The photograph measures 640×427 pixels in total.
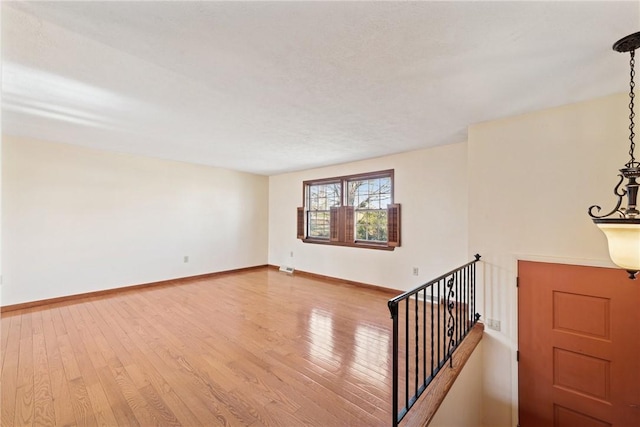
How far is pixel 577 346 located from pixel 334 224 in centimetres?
385

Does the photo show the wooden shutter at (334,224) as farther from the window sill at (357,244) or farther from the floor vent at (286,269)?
the floor vent at (286,269)

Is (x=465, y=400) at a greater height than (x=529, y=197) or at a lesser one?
lesser

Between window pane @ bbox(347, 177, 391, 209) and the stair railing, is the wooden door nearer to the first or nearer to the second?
the stair railing

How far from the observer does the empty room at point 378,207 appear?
154cm

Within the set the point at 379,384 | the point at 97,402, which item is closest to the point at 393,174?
the point at 379,384

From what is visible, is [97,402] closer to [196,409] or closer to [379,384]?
[196,409]

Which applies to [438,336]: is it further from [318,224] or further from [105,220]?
[105,220]

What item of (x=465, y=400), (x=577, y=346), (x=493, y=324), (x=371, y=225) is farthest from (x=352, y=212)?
(x=577, y=346)

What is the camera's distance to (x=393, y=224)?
443cm

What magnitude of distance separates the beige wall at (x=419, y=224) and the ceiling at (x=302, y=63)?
81 centimetres

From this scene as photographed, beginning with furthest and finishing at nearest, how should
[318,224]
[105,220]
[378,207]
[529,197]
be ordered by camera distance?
[318,224] < [378,207] < [105,220] < [529,197]

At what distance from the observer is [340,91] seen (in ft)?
7.34

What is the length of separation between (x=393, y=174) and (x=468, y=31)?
309 centimetres

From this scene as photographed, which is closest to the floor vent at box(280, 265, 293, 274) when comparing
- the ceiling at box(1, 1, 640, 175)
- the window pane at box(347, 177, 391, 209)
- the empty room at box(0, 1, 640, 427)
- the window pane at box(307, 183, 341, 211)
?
the empty room at box(0, 1, 640, 427)
